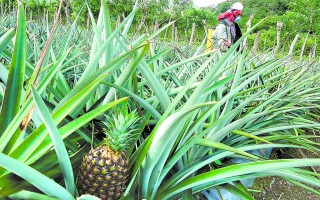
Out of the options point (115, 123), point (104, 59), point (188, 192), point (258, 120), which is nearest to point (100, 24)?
point (104, 59)

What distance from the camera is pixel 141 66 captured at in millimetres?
931

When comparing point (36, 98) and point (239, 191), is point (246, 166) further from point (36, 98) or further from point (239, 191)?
point (36, 98)

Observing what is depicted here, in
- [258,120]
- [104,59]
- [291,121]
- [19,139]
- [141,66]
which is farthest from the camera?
[291,121]

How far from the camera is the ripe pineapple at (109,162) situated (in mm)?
693

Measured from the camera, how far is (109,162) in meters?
0.69

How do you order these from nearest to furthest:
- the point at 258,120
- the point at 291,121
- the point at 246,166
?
the point at 246,166, the point at 258,120, the point at 291,121

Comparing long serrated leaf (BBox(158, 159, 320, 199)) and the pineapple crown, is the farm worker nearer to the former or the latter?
long serrated leaf (BBox(158, 159, 320, 199))

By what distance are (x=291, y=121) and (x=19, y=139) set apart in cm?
152

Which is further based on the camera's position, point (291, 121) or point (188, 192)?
point (291, 121)

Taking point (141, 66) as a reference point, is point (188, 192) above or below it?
below

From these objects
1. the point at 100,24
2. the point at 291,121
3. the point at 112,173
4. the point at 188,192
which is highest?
the point at 100,24

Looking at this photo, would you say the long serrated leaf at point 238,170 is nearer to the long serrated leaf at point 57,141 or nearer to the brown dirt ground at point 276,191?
the long serrated leaf at point 57,141

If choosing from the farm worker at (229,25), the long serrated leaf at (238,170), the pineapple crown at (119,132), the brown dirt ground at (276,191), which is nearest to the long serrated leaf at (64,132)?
the pineapple crown at (119,132)

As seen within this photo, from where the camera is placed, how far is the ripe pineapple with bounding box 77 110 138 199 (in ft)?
2.27
